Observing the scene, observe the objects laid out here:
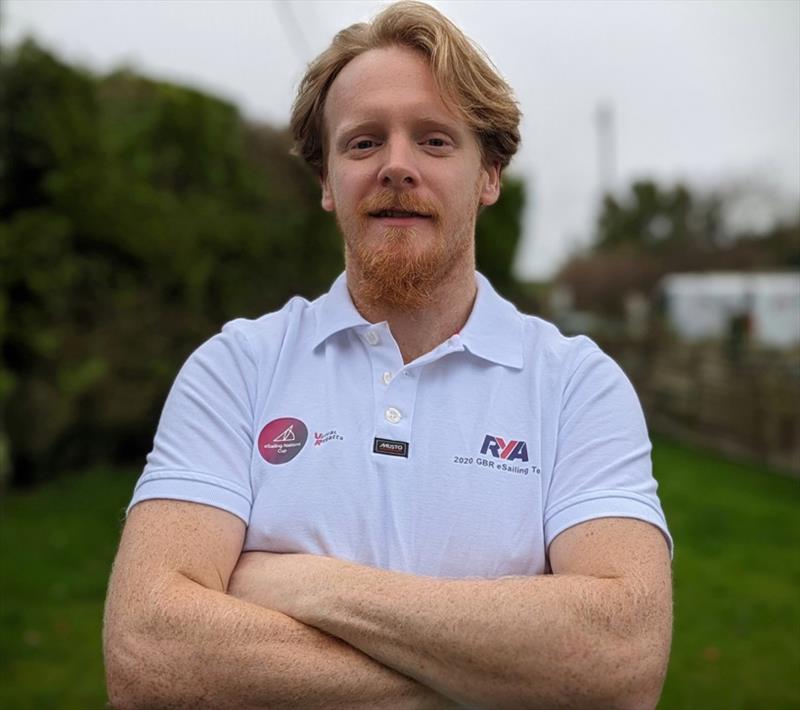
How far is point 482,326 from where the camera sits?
1.93 metres

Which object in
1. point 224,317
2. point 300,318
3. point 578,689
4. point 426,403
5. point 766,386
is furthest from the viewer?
point 766,386

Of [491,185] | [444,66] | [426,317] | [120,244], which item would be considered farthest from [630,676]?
[120,244]

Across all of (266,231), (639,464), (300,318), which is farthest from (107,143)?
(639,464)

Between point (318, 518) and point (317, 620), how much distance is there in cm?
20

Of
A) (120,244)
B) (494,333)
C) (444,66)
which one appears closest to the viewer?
(444,66)

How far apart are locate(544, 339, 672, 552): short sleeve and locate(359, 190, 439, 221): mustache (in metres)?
0.39

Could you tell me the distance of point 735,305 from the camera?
87.9 ft

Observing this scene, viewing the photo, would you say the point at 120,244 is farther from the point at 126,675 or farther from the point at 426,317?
the point at 126,675

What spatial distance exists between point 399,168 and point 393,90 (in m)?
0.15

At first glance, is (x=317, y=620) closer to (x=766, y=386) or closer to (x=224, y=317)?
(x=224, y=317)

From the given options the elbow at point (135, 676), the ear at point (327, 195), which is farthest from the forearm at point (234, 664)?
the ear at point (327, 195)

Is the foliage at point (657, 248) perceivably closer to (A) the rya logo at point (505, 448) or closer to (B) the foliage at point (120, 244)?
(B) the foliage at point (120, 244)

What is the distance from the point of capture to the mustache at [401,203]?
5.97 feet

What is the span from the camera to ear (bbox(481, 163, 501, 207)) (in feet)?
6.61
